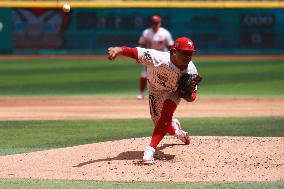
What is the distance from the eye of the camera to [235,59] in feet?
92.9

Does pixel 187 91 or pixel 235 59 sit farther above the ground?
pixel 187 91

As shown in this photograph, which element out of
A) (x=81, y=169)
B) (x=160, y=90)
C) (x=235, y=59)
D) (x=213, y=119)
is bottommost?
(x=235, y=59)

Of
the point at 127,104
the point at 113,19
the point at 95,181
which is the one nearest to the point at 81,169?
the point at 95,181

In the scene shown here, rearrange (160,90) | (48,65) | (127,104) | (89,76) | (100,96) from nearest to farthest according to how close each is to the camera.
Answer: (160,90)
(127,104)
(100,96)
(89,76)
(48,65)

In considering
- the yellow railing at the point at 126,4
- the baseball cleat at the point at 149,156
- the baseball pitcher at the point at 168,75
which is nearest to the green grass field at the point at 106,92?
the baseball cleat at the point at 149,156

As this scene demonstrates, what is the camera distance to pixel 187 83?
8438mm

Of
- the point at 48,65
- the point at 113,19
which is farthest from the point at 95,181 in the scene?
the point at 113,19

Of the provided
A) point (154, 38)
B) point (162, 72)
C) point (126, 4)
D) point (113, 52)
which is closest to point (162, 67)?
point (162, 72)

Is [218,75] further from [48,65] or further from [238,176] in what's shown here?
[238,176]

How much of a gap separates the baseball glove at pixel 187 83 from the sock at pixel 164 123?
0.22m

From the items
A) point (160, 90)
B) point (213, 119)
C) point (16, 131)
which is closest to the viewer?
point (160, 90)

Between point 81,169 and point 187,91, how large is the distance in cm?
139

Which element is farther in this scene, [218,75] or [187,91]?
[218,75]

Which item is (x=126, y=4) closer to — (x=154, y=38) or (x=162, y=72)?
(x=154, y=38)
